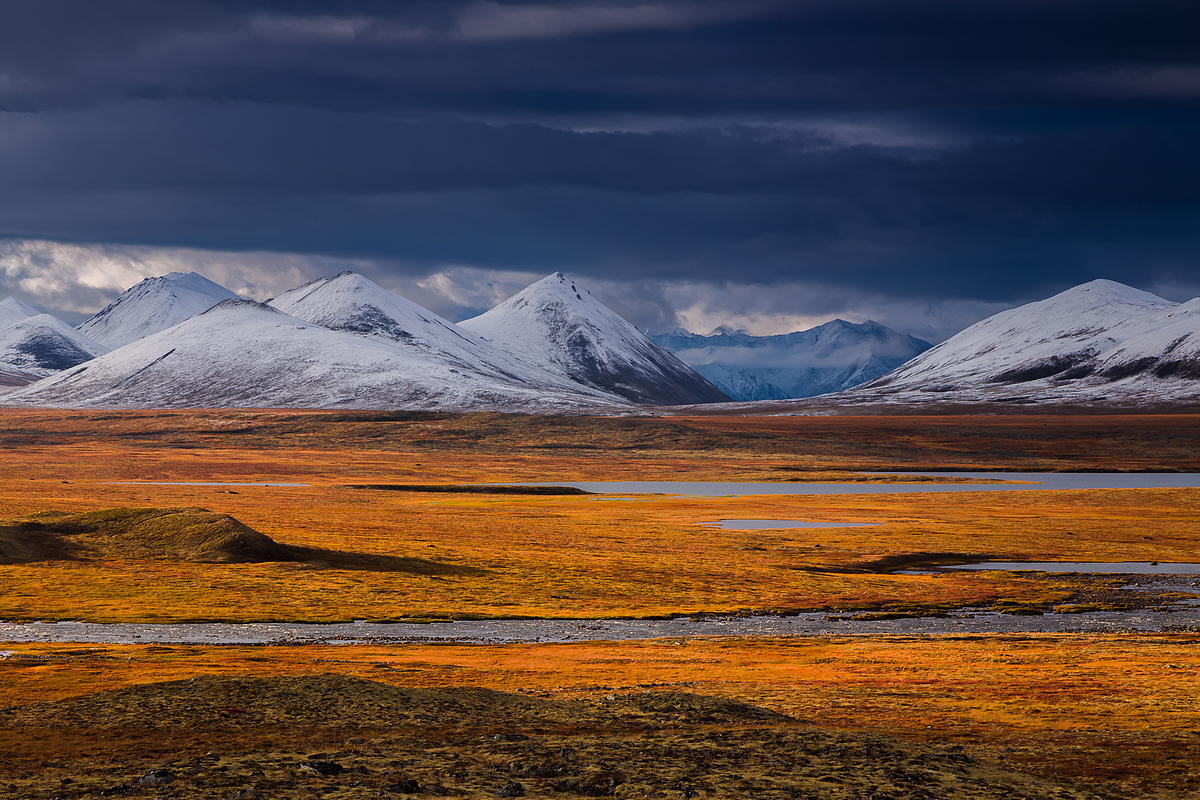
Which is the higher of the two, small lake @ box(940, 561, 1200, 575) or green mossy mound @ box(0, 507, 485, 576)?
green mossy mound @ box(0, 507, 485, 576)

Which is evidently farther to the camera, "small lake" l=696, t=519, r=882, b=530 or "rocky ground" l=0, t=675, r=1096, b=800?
"small lake" l=696, t=519, r=882, b=530

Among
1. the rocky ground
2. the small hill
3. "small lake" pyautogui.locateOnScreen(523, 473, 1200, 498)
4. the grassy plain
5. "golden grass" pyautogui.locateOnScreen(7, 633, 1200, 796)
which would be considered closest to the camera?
the rocky ground

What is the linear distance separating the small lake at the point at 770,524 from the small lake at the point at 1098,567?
23121mm

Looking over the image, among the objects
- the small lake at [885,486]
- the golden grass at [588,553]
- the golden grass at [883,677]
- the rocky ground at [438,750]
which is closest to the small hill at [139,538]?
the golden grass at [588,553]

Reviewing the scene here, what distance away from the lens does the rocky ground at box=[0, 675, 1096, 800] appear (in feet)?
60.0

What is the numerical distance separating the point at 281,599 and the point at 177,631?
351 inches

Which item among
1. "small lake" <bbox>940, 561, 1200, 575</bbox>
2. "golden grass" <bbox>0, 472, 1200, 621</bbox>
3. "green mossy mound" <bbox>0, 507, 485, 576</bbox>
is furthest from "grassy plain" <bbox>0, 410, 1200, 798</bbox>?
"small lake" <bbox>940, 561, 1200, 575</bbox>

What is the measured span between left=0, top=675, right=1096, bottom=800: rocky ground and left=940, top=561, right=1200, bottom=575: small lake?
5354cm

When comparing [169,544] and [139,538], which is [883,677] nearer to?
[169,544]

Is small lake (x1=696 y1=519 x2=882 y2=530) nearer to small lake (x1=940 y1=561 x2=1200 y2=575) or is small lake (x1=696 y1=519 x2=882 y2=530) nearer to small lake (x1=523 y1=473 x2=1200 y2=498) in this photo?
small lake (x1=940 y1=561 x2=1200 y2=575)

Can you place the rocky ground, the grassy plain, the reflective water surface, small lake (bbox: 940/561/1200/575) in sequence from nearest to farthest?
the rocky ground < the grassy plain < the reflective water surface < small lake (bbox: 940/561/1200/575)

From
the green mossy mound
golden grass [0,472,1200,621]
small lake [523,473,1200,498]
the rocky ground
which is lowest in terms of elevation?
small lake [523,473,1200,498]

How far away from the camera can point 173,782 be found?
18.1 meters

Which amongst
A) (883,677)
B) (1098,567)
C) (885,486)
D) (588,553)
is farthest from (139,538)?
(885,486)
